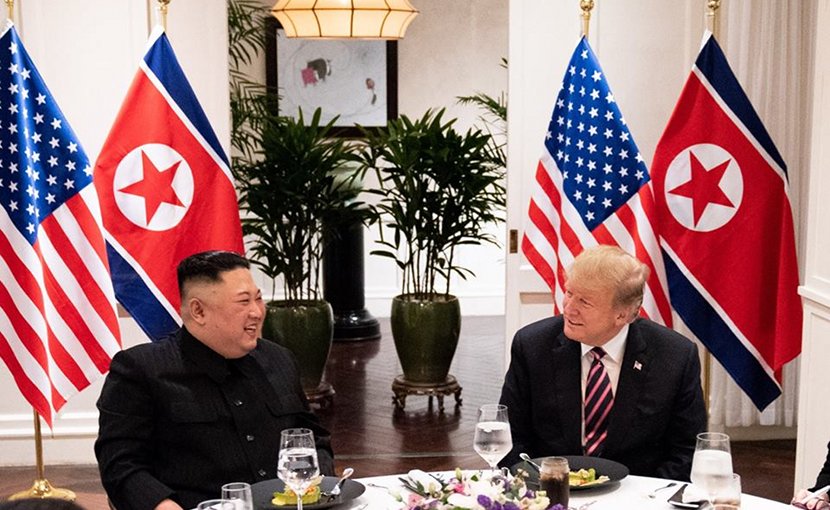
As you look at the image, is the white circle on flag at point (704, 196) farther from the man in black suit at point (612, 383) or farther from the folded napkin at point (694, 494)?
the folded napkin at point (694, 494)

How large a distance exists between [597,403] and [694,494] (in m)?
0.78

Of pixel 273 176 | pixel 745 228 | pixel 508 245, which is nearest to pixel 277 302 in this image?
pixel 273 176

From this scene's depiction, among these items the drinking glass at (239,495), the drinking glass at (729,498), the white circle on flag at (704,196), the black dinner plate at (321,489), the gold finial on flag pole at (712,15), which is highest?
the gold finial on flag pole at (712,15)

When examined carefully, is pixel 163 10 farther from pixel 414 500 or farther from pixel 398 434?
pixel 414 500

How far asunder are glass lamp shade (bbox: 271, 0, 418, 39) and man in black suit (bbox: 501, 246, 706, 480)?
3.26m

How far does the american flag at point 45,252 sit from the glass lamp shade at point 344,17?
73.5 inches

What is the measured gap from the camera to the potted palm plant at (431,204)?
6332mm

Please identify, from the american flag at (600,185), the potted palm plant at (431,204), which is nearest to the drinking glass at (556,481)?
the american flag at (600,185)

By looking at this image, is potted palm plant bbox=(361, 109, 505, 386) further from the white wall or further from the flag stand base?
the flag stand base

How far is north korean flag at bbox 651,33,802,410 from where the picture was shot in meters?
4.92

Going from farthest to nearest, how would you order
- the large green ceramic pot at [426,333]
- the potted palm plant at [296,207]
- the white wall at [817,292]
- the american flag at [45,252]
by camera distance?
the large green ceramic pot at [426,333] < the potted palm plant at [296,207] < the american flag at [45,252] < the white wall at [817,292]

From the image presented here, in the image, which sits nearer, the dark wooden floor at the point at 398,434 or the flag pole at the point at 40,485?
the flag pole at the point at 40,485

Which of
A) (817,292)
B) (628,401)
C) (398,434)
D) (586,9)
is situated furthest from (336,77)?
(628,401)

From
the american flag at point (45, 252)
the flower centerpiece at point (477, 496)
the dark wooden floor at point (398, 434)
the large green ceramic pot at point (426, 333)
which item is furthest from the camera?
the large green ceramic pot at point (426, 333)
